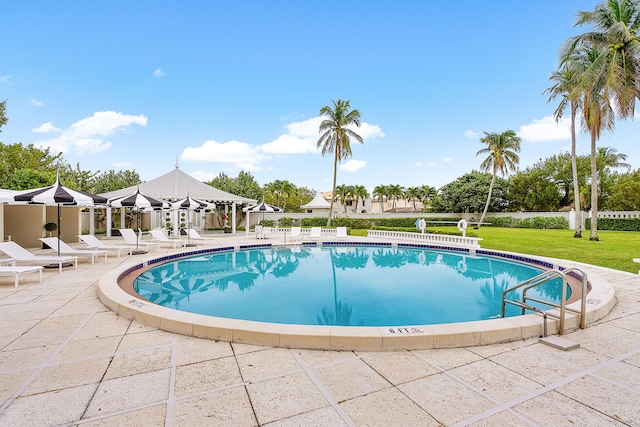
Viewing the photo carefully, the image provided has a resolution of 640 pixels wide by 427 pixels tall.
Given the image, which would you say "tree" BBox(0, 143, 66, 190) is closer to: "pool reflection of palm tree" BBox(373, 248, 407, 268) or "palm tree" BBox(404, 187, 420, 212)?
"pool reflection of palm tree" BBox(373, 248, 407, 268)

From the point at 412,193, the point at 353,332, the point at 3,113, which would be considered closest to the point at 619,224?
the point at 412,193

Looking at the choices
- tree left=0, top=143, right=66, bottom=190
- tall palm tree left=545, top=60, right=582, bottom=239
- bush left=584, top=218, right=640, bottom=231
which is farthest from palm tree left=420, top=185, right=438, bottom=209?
tree left=0, top=143, right=66, bottom=190

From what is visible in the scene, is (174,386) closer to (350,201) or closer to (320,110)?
(320,110)

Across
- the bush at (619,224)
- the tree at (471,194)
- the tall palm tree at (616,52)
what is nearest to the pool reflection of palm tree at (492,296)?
the tall palm tree at (616,52)

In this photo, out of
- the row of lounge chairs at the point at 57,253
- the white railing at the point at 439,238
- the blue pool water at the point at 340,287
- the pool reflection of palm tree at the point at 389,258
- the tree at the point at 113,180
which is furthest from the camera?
the tree at the point at 113,180

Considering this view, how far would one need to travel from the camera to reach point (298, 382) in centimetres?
274

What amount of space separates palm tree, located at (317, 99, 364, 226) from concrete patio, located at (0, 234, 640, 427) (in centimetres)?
2114

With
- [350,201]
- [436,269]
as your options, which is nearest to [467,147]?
[350,201]

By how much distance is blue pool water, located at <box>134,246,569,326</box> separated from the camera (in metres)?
6.06

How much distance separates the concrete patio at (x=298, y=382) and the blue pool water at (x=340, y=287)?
232 centimetres

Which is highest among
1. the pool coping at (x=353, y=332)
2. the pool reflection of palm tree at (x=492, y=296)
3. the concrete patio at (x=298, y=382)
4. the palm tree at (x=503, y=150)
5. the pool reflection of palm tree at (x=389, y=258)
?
the palm tree at (x=503, y=150)

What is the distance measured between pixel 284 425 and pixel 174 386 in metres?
1.12

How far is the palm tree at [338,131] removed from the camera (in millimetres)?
24719

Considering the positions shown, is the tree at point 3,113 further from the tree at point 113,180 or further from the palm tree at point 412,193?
the palm tree at point 412,193
